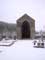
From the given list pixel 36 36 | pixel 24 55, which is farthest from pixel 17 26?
pixel 24 55

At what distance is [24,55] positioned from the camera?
5.41 metres

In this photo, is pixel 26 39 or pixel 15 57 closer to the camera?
pixel 15 57

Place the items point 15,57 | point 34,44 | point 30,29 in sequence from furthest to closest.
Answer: point 30,29
point 34,44
point 15,57

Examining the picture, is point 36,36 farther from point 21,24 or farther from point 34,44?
point 21,24

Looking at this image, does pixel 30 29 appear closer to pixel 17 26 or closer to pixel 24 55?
pixel 17 26

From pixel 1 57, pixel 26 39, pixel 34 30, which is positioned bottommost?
pixel 1 57

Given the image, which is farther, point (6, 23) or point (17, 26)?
point (17, 26)

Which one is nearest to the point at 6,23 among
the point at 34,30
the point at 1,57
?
the point at 34,30

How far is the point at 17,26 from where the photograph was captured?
28.0 feet

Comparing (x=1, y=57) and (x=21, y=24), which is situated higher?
(x=21, y=24)

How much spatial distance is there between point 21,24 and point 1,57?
371cm

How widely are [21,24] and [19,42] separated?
4.73 feet

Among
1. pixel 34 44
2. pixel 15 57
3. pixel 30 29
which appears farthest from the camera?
pixel 30 29

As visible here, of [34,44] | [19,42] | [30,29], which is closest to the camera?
[34,44]
